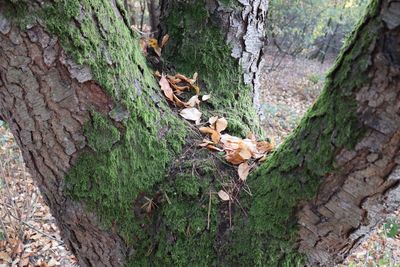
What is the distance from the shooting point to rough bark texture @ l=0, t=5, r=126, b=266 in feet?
3.56

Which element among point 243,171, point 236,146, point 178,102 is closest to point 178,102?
point 178,102

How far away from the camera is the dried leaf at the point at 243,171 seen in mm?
1358

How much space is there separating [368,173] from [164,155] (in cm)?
71

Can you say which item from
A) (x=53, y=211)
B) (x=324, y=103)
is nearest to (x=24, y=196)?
(x=53, y=211)

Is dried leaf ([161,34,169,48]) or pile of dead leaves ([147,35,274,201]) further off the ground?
dried leaf ([161,34,169,48])

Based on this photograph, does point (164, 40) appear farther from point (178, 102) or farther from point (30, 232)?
point (30, 232)

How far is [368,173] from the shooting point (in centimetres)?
95

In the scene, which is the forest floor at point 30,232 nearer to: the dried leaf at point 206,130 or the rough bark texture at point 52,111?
the dried leaf at point 206,130

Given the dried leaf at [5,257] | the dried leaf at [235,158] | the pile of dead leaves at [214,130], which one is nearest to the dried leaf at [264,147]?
the pile of dead leaves at [214,130]

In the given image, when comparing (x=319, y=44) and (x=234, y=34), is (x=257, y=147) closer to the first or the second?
(x=234, y=34)

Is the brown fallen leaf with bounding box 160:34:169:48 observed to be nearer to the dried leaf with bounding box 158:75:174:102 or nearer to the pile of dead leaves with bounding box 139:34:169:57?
the pile of dead leaves with bounding box 139:34:169:57

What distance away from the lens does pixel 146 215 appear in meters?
1.35

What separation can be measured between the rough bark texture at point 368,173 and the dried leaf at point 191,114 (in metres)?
0.60

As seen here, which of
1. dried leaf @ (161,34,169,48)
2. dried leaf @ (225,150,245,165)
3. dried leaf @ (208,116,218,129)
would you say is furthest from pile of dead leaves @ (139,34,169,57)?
dried leaf @ (225,150,245,165)
